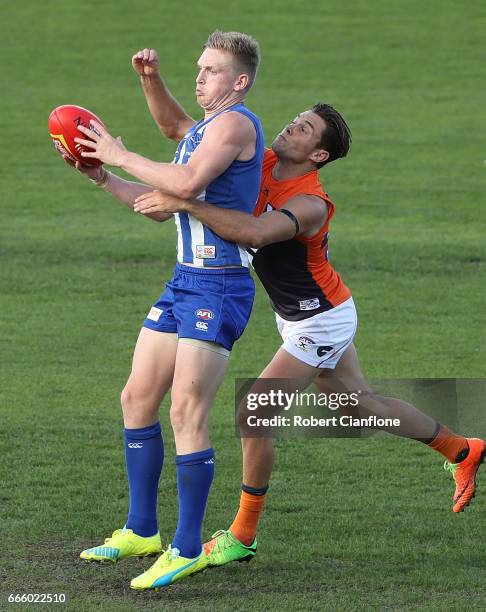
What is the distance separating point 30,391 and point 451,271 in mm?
5420

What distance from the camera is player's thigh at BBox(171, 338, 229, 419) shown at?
5738mm

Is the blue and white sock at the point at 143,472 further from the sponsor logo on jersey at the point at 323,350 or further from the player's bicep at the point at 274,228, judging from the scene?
the player's bicep at the point at 274,228

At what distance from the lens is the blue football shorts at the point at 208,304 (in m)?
5.78

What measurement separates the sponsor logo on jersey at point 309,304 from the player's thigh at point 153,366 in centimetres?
79

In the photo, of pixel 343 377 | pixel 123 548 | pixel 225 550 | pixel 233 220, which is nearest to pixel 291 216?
pixel 233 220

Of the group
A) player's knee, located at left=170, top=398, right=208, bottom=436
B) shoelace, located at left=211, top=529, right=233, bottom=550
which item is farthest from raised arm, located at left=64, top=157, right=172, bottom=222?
shoelace, located at left=211, top=529, right=233, bottom=550

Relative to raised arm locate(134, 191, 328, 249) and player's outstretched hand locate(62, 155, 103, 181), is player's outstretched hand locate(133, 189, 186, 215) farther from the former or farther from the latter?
player's outstretched hand locate(62, 155, 103, 181)

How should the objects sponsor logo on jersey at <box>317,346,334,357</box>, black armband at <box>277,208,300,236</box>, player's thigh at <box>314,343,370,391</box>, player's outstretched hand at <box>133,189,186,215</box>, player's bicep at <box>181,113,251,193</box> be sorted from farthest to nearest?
player's thigh at <box>314,343,370,391</box>, sponsor logo on jersey at <box>317,346,334,357</box>, black armband at <box>277,208,300,236</box>, player's outstretched hand at <box>133,189,186,215</box>, player's bicep at <box>181,113,251,193</box>

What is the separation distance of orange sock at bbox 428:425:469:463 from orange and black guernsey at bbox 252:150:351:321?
87cm

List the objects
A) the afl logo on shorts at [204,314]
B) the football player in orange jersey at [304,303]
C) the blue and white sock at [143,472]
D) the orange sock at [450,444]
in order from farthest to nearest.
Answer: the orange sock at [450,444] < the football player in orange jersey at [304,303] < the blue and white sock at [143,472] < the afl logo on shorts at [204,314]

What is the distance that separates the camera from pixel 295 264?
6.36 metres

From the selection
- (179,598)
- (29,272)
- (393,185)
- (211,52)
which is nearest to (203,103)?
(211,52)

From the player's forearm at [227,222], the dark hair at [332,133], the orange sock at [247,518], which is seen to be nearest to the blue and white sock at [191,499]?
the orange sock at [247,518]

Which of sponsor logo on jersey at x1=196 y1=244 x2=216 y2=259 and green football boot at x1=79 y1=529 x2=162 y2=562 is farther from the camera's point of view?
green football boot at x1=79 y1=529 x2=162 y2=562
